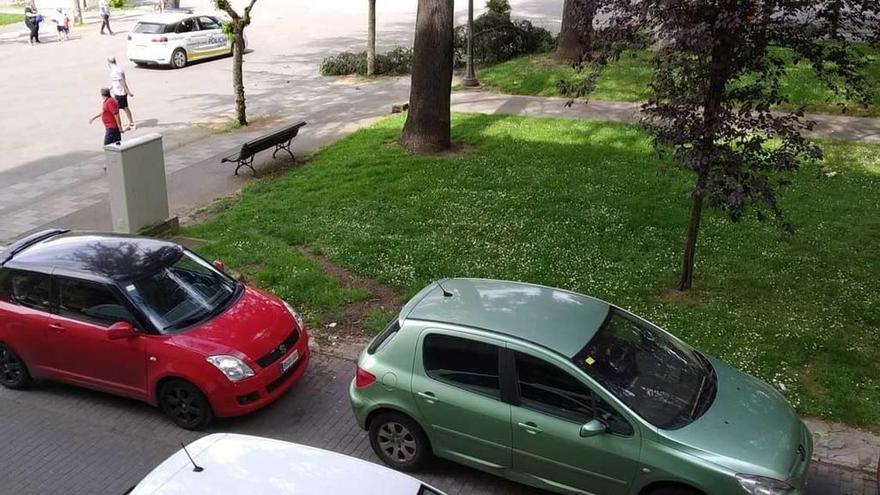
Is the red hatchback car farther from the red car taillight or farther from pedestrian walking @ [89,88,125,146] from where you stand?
pedestrian walking @ [89,88,125,146]

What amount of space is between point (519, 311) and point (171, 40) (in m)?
23.7

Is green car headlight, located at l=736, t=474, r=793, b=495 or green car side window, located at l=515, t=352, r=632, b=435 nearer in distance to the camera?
green car headlight, located at l=736, t=474, r=793, b=495

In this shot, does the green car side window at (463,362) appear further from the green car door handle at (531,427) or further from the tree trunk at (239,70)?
the tree trunk at (239,70)

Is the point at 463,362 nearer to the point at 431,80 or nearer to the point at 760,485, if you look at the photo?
the point at 760,485

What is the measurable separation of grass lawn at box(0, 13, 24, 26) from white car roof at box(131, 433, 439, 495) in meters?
41.8

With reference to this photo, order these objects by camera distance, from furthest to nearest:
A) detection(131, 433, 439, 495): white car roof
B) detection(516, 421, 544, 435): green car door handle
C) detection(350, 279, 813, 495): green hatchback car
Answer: detection(516, 421, 544, 435): green car door handle → detection(350, 279, 813, 495): green hatchback car → detection(131, 433, 439, 495): white car roof

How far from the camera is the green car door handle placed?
5.73 m

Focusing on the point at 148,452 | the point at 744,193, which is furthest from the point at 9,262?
the point at 744,193

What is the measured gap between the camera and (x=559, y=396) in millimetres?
5723

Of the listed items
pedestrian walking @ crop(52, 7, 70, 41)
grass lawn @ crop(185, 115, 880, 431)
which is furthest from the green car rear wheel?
pedestrian walking @ crop(52, 7, 70, 41)

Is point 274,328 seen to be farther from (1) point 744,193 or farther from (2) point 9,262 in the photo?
(1) point 744,193

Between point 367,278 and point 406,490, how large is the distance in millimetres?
6110

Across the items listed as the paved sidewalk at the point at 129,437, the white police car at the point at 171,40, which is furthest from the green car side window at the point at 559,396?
the white police car at the point at 171,40

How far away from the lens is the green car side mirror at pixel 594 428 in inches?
215
